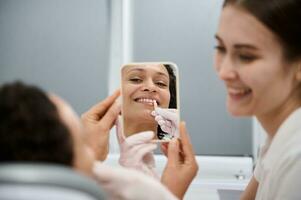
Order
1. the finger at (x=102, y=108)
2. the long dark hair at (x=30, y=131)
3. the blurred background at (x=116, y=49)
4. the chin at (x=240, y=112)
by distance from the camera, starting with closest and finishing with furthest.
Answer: the long dark hair at (x=30, y=131), the chin at (x=240, y=112), the finger at (x=102, y=108), the blurred background at (x=116, y=49)

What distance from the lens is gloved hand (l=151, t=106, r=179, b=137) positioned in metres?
1.10

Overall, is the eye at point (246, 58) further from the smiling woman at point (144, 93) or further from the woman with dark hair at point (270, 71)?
the smiling woman at point (144, 93)

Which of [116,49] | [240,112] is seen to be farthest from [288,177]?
[116,49]

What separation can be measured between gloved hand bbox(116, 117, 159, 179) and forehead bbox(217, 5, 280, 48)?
0.33 m

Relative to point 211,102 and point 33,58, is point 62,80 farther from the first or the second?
point 211,102

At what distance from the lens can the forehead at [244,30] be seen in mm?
825

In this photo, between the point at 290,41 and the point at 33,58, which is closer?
the point at 290,41

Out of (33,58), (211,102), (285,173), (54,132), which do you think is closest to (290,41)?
(285,173)

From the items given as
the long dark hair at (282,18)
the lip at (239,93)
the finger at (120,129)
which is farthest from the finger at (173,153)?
the long dark hair at (282,18)

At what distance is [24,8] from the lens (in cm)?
177

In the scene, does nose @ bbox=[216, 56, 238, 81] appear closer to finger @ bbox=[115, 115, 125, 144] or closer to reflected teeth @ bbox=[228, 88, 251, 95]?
reflected teeth @ bbox=[228, 88, 251, 95]

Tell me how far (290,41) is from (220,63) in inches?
5.9

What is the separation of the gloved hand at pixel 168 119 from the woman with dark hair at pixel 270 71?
22 centimetres

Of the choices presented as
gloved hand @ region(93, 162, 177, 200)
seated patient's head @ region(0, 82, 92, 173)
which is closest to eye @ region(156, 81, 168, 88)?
gloved hand @ region(93, 162, 177, 200)
